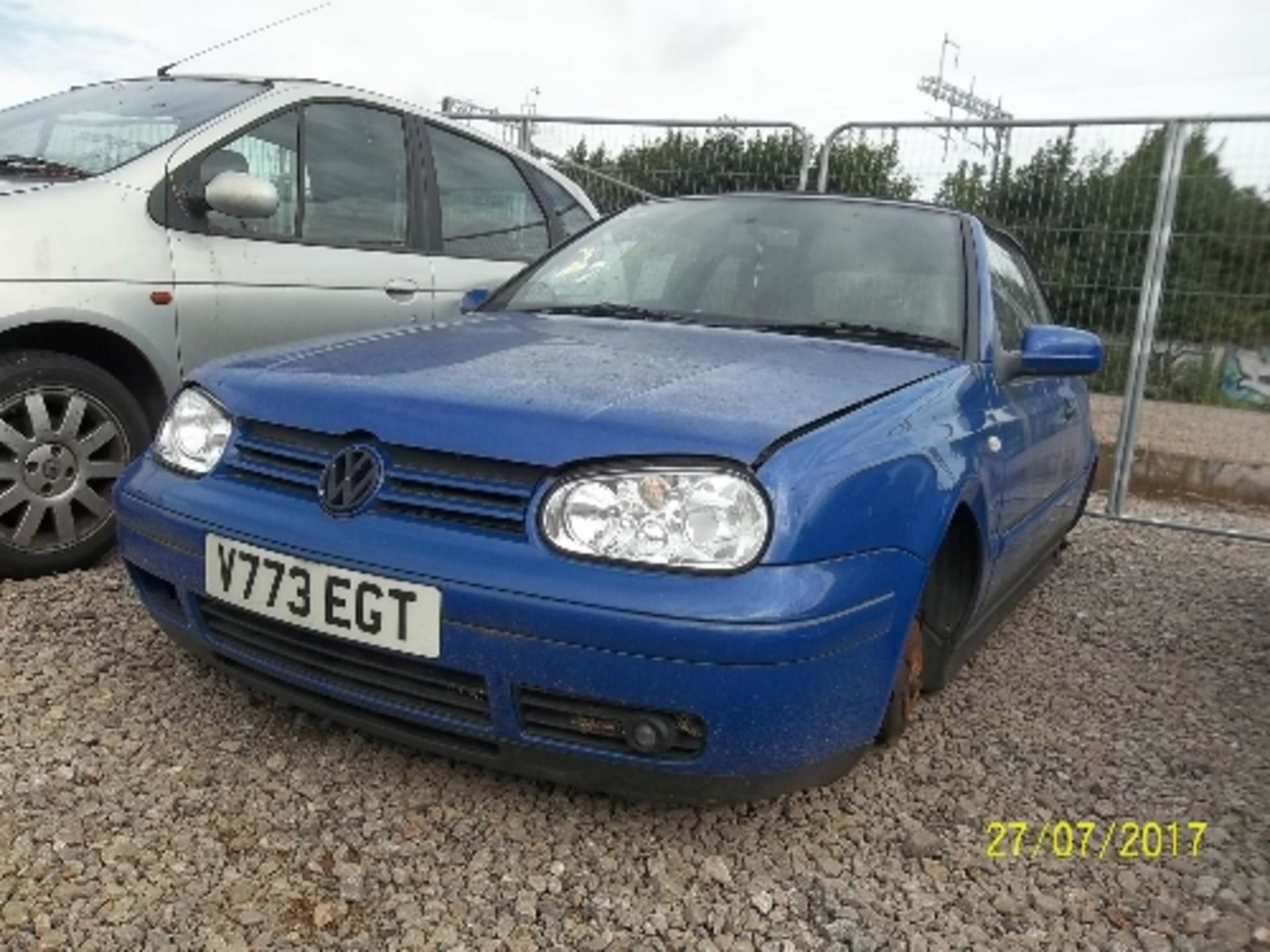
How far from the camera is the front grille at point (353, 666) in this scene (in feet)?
6.33

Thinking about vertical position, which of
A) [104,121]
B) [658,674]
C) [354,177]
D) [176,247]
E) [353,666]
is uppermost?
[104,121]

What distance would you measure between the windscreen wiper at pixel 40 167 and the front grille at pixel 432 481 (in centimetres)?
174

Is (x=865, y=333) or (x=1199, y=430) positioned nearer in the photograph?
(x=865, y=333)

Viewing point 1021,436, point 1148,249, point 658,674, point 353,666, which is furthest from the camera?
point 1148,249

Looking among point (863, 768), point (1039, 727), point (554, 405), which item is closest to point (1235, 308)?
point (1039, 727)

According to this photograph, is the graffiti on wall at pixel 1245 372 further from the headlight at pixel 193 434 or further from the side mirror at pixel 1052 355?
the headlight at pixel 193 434

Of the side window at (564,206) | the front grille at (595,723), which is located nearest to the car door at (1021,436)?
the front grille at (595,723)

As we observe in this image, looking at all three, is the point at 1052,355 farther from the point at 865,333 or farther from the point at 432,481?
the point at 432,481

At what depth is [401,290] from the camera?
13.0ft

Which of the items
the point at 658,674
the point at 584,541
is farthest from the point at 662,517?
the point at 658,674

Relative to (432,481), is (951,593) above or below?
below

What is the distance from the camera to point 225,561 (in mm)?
2072

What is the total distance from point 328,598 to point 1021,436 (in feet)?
6.22
